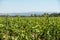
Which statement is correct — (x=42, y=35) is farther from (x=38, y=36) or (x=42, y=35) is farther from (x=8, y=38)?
(x=8, y=38)

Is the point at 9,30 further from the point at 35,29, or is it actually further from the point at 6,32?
the point at 35,29

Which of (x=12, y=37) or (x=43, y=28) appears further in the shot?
(x=43, y=28)

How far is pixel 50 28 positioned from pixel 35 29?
0.61 metres

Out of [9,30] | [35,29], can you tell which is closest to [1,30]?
[9,30]

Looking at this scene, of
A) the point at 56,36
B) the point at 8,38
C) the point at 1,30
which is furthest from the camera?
the point at 56,36

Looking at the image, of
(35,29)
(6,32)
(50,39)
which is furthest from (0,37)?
(50,39)

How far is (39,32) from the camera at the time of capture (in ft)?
22.7

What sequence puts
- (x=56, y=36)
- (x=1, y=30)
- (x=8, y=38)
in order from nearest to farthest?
(x=8, y=38)
(x=1, y=30)
(x=56, y=36)

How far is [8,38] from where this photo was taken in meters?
6.28

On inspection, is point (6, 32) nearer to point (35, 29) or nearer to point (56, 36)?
point (35, 29)

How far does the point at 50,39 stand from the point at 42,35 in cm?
32

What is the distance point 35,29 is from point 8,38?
108 centimetres

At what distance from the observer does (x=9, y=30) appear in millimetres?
6617

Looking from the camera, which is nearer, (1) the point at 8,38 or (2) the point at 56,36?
(1) the point at 8,38
